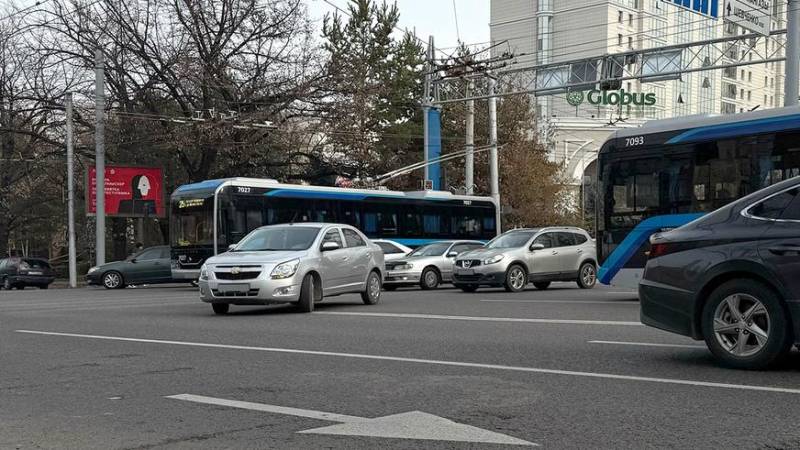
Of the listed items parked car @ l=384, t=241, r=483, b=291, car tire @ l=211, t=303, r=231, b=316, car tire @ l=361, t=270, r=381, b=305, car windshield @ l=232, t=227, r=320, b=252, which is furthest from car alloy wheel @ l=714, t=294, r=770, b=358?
parked car @ l=384, t=241, r=483, b=291

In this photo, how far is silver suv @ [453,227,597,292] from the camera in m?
21.9

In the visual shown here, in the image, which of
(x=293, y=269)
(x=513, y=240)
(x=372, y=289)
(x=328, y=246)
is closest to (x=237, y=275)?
(x=293, y=269)

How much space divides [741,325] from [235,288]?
8881mm

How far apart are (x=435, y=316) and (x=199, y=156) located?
87.9 ft

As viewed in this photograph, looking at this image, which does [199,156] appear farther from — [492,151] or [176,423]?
[176,423]

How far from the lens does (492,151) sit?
38062 mm

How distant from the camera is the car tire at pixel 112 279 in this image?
3105 centimetres

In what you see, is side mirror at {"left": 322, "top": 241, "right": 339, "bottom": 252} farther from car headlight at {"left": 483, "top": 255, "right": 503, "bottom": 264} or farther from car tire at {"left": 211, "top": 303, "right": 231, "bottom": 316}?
car headlight at {"left": 483, "top": 255, "right": 503, "bottom": 264}

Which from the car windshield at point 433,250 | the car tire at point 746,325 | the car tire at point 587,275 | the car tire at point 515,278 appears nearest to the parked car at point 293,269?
the car tire at point 515,278

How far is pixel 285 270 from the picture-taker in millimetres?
14742

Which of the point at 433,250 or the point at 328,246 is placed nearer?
the point at 328,246

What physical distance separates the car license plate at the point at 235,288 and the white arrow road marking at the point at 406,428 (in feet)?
26.9

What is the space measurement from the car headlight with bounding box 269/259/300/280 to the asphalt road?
1.84 m

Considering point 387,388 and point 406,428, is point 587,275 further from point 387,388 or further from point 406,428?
point 406,428
